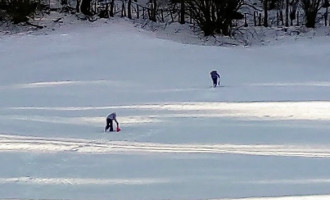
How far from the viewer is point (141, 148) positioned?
10.4 metres

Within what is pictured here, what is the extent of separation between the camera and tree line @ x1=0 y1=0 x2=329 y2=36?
3234 centimetres

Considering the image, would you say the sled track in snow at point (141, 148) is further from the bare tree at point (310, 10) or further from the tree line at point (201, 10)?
the bare tree at point (310, 10)

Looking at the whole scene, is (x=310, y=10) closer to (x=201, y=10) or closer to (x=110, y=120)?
(x=201, y=10)

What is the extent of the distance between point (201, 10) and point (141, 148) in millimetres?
23292

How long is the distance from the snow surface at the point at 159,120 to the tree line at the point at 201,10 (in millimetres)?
3269

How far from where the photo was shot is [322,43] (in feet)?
101

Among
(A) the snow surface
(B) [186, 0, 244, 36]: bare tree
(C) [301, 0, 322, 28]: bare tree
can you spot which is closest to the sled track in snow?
(A) the snow surface

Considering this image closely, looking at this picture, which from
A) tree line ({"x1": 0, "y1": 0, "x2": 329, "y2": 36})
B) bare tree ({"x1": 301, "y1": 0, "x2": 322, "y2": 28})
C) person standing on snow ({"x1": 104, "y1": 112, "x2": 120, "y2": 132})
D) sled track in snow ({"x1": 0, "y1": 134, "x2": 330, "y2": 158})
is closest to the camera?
sled track in snow ({"x1": 0, "y1": 134, "x2": 330, "y2": 158})

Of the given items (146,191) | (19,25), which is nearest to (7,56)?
(19,25)

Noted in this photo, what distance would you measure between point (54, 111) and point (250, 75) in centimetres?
925

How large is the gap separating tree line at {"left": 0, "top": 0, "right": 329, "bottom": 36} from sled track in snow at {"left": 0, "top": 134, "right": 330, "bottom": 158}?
72.1ft

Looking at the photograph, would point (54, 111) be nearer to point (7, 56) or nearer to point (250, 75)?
point (250, 75)

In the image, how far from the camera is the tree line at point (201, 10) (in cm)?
3234

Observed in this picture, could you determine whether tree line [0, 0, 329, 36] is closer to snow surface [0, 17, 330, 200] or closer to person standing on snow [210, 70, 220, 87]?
snow surface [0, 17, 330, 200]
